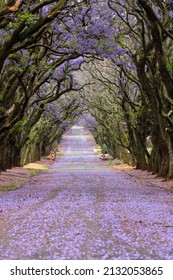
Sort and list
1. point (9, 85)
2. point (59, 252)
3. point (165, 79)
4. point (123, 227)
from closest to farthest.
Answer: point (59, 252), point (123, 227), point (165, 79), point (9, 85)

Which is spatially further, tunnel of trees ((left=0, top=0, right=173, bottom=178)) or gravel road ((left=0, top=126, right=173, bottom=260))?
tunnel of trees ((left=0, top=0, right=173, bottom=178))

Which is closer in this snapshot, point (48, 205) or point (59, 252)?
point (59, 252)

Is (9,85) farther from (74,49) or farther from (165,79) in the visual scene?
(165,79)

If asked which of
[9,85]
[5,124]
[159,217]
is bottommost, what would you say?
[159,217]

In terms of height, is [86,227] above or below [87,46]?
below

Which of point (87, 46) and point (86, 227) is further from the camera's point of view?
point (87, 46)

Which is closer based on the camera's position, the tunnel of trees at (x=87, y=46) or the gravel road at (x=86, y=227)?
the gravel road at (x=86, y=227)

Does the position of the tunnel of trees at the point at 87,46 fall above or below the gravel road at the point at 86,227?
above

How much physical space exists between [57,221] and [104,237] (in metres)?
2.51

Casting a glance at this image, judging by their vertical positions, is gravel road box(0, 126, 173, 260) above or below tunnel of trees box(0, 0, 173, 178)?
below
